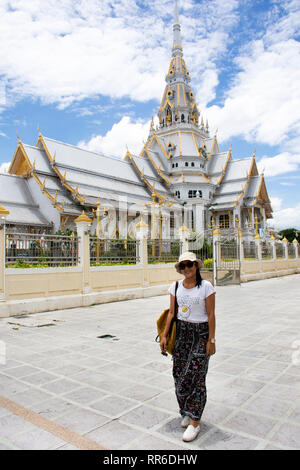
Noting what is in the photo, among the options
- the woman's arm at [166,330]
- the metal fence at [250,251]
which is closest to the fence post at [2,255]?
the woman's arm at [166,330]

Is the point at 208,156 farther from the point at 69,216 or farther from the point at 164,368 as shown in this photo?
the point at 164,368

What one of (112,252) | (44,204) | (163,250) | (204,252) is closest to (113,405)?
(112,252)

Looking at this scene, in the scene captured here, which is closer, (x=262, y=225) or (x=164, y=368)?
(x=164, y=368)

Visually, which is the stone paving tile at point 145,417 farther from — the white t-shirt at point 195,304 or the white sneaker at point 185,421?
the white t-shirt at point 195,304

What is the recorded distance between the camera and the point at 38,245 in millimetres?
7918

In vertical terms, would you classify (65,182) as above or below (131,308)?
above

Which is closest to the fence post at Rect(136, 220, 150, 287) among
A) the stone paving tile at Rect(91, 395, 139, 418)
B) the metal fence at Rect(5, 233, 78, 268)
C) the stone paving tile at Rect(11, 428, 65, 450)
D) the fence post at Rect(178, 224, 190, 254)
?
the fence post at Rect(178, 224, 190, 254)

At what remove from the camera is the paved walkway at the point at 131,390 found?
2.37 meters

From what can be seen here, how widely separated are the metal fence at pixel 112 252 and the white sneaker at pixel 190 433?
6.96 meters

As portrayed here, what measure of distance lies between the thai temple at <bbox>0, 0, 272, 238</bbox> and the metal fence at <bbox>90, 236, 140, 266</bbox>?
6.91m

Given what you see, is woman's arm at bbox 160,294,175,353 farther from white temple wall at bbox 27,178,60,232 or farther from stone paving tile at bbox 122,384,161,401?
white temple wall at bbox 27,178,60,232

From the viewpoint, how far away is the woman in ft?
8.11

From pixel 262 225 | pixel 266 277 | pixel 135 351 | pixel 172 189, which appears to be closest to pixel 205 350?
pixel 135 351

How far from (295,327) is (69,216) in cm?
1740
